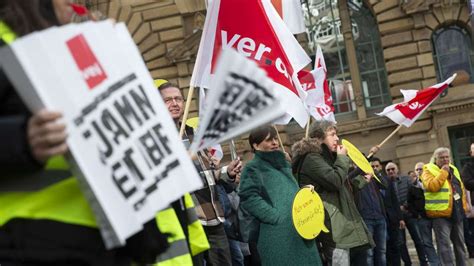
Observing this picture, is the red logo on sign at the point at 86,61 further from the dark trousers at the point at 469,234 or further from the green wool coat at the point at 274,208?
the dark trousers at the point at 469,234

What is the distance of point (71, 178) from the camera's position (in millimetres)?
2160

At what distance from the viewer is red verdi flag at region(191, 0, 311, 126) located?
6.06 m

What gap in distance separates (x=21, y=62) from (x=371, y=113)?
72.4 ft

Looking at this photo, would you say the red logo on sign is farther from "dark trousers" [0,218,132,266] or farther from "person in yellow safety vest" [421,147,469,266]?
"person in yellow safety vest" [421,147,469,266]

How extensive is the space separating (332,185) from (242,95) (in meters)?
5.00

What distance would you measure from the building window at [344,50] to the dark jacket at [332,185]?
54.0 feet

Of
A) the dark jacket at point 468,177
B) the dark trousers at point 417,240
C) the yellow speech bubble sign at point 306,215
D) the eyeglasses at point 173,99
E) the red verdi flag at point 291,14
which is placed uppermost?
the red verdi flag at point 291,14

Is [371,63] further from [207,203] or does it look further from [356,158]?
[207,203]

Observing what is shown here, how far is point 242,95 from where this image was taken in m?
2.31

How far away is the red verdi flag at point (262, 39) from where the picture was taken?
6059mm

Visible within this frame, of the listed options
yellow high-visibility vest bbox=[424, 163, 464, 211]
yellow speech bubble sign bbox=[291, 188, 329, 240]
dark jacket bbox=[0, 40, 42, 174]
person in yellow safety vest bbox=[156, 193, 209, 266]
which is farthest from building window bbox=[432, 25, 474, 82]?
dark jacket bbox=[0, 40, 42, 174]

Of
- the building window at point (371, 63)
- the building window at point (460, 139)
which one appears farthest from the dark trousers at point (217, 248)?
the building window at point (371, 63)

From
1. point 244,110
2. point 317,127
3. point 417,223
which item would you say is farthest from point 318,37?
point 244,110

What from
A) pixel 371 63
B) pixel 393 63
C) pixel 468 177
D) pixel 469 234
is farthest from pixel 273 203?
pixel 371 63
